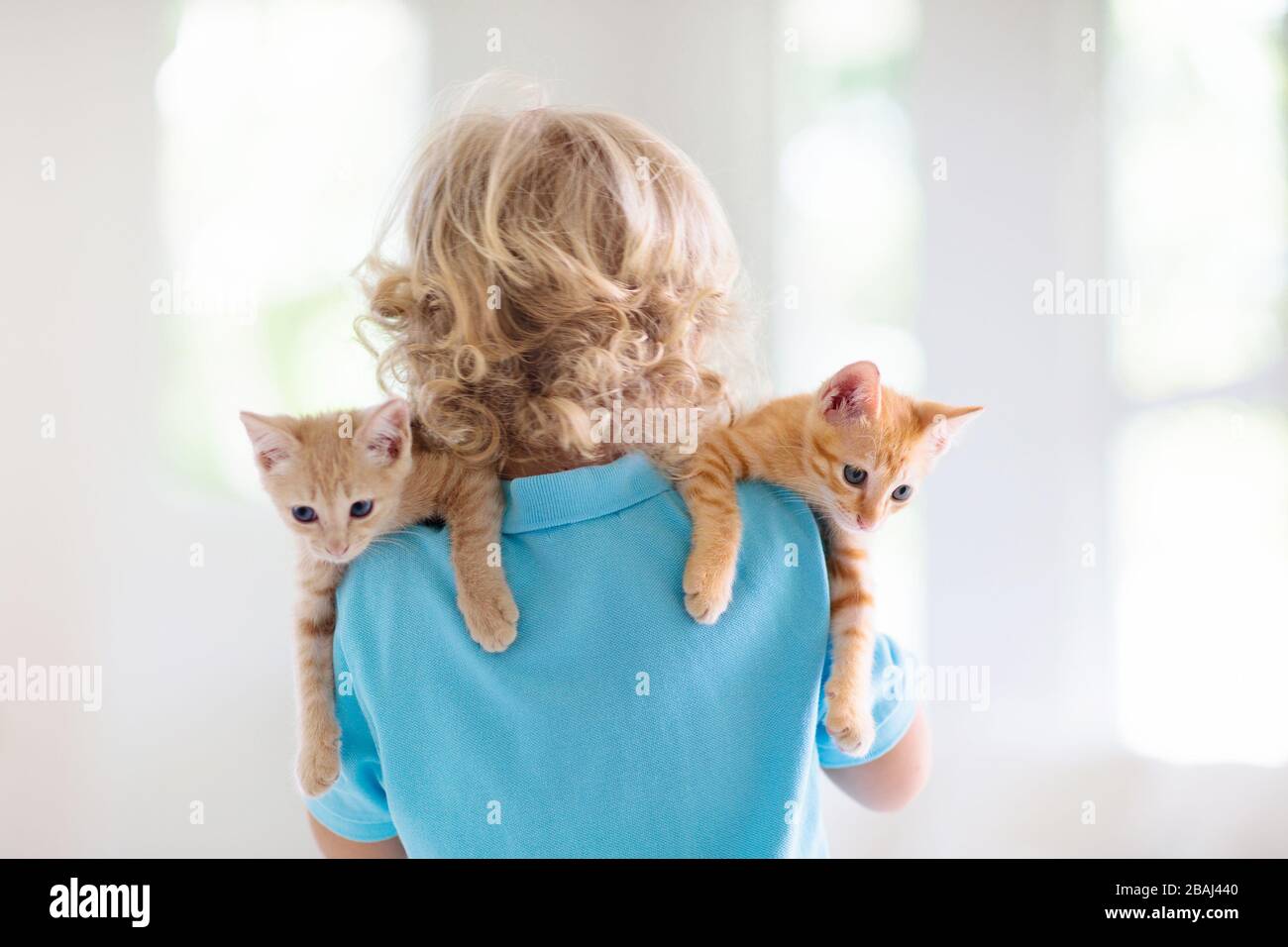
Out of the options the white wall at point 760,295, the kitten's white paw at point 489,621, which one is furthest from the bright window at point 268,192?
the kitten's white paw at point 489,621

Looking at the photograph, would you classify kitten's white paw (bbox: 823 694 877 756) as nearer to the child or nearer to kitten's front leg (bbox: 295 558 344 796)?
the child

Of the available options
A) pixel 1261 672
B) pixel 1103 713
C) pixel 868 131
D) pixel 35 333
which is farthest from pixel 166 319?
pixel 1261 672

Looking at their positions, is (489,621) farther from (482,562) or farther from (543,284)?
(543,284)

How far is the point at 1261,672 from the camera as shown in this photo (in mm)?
2102

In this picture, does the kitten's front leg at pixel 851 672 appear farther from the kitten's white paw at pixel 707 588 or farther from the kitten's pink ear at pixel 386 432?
the kitten's pink ear at pixel 386 432

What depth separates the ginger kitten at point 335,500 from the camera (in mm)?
925

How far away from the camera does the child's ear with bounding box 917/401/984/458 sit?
1.08 m

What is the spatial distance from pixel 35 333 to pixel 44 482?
11.1 inches

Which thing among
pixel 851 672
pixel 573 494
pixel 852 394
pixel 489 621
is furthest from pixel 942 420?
pixel 489 621

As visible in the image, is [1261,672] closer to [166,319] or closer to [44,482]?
[166,319]

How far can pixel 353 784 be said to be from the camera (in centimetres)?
94

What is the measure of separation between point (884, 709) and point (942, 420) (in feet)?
1.08

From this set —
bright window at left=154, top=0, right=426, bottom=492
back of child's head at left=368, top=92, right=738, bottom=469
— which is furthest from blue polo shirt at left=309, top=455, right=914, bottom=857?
bright window at left=154, top=0, right=426, bottom=492

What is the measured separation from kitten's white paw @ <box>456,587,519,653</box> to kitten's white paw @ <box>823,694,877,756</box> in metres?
0.33
